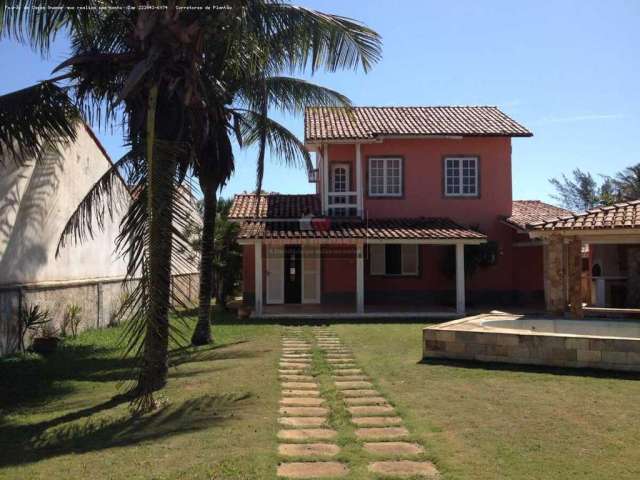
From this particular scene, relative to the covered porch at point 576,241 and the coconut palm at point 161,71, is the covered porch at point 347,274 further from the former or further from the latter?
the coconut palm at point 161,71

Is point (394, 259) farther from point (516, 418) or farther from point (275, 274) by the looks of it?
point (516, 418)

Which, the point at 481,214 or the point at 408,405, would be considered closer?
the point at 408,405

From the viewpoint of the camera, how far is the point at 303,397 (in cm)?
788

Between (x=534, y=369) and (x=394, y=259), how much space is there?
11.9m

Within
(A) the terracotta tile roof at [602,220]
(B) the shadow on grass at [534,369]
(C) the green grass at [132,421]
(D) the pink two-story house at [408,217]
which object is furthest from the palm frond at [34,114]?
(D) the pink two-story house at [408,217]

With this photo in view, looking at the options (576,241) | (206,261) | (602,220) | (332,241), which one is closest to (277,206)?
(332,241)

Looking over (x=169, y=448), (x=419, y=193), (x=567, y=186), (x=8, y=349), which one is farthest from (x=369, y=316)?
(x=567, y=186)

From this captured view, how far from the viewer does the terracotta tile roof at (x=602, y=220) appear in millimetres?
14664

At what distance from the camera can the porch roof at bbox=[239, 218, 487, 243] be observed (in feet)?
60.4

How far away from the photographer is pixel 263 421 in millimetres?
6605

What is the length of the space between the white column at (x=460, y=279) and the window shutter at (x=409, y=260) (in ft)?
8.13

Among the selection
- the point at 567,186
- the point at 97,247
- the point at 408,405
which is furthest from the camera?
the point at 567,186

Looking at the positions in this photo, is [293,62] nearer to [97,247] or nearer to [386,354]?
[386,354]

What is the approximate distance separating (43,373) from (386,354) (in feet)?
19.2
